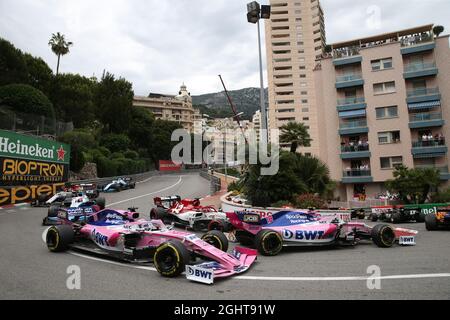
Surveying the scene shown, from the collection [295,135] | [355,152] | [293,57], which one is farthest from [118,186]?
[293,57]

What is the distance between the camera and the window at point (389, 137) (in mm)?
33003

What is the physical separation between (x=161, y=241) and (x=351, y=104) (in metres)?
32.3

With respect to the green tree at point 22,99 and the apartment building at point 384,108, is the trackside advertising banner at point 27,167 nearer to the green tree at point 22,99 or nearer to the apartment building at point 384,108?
the green tree at point 22,99

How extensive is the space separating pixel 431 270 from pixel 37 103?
34.9m

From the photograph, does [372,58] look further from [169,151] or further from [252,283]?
[169,151]

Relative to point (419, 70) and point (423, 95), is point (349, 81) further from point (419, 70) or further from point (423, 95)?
point (423, 95)

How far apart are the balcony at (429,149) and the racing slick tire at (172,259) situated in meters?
32.1

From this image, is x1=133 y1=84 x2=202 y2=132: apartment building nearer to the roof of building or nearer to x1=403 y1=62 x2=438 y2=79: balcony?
the roof of building

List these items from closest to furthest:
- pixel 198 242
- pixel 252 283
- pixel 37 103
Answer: pixel 252 283, pixel 198 242, pixel 37 103

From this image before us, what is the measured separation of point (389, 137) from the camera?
33.2 metres

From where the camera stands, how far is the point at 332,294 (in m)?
5.02

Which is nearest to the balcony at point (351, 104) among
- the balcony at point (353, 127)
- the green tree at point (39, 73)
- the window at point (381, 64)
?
the balcony at point (353, 127)

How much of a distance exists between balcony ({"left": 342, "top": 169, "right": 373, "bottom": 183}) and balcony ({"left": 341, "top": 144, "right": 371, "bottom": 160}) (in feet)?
4.90
